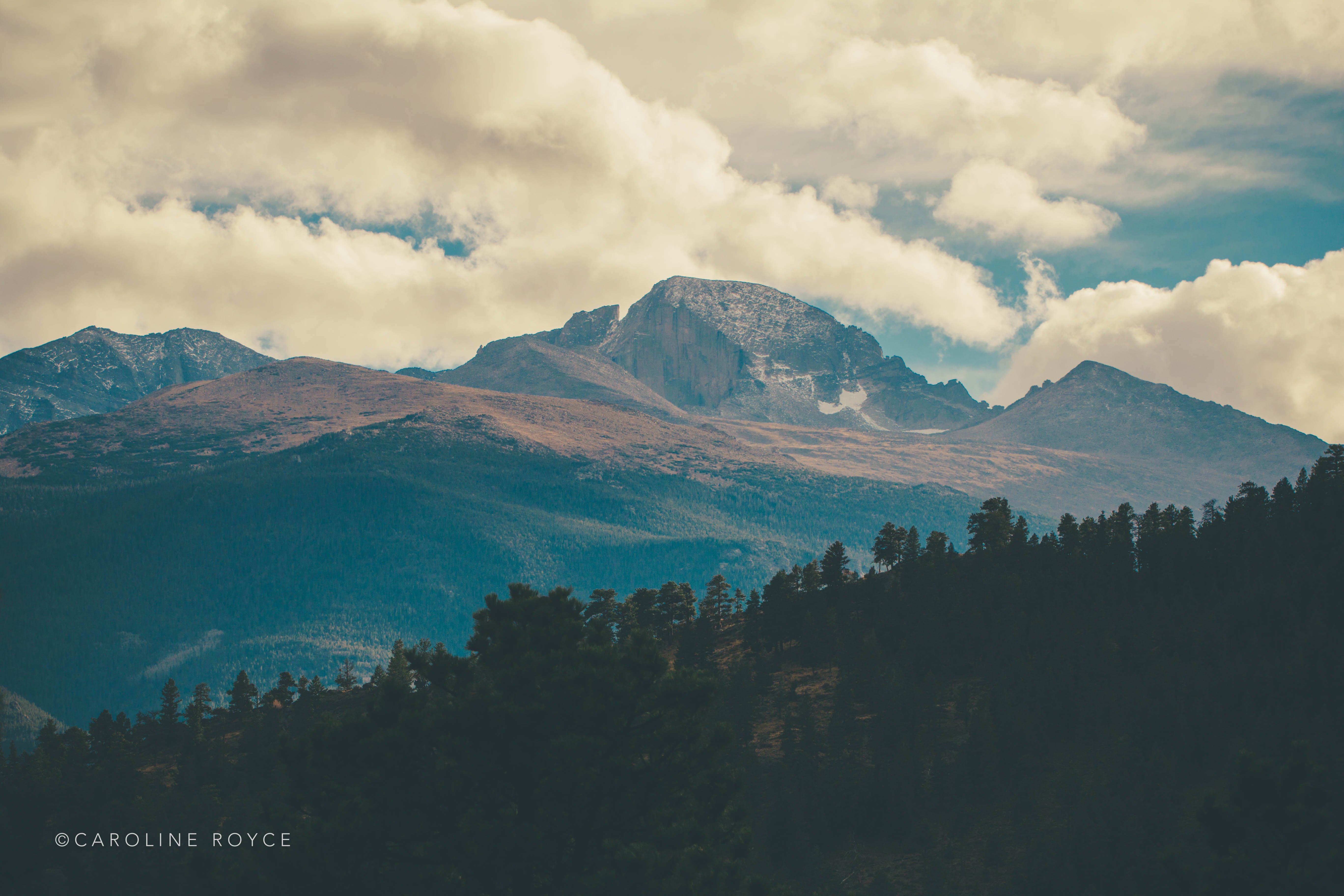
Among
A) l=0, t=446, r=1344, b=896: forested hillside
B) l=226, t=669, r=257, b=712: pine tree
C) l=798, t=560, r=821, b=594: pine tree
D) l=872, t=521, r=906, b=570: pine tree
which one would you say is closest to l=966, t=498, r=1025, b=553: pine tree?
l=0, t=446, r=1344, b=896: forested hillside

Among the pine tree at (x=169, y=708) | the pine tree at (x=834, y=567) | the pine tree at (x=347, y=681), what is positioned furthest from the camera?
the pine tree at (x=347, y=681)

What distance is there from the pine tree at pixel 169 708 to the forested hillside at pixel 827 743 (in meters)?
0.70

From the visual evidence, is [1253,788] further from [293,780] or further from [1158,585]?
[1158,585]

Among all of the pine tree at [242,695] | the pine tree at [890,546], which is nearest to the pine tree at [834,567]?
the pine tree at [890,546]

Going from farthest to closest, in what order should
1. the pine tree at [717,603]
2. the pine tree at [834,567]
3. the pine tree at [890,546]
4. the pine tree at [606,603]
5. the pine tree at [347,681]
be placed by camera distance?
the pine tree at [347,681], the pine tree at [717,603], the pine tree at [890,546], the pine tree at [834,567], the pine tree at [606,603]

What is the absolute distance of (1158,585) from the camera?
134m

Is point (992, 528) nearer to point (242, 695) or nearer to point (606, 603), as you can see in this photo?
point (606, 603)

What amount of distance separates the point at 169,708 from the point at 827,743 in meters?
100

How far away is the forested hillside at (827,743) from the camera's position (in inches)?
1694

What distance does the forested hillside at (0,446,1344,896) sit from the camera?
43.0 m

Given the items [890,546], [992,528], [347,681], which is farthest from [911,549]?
[347,681]

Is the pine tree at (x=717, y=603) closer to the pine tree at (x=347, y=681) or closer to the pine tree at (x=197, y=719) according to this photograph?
the pine tree at (x=347, y=681)

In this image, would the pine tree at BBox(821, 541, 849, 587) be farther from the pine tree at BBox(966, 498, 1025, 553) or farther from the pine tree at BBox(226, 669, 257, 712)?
the pine tree at BBox(226, 669, 257, 712)

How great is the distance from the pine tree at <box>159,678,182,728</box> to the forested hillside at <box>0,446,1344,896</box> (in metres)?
0.70
